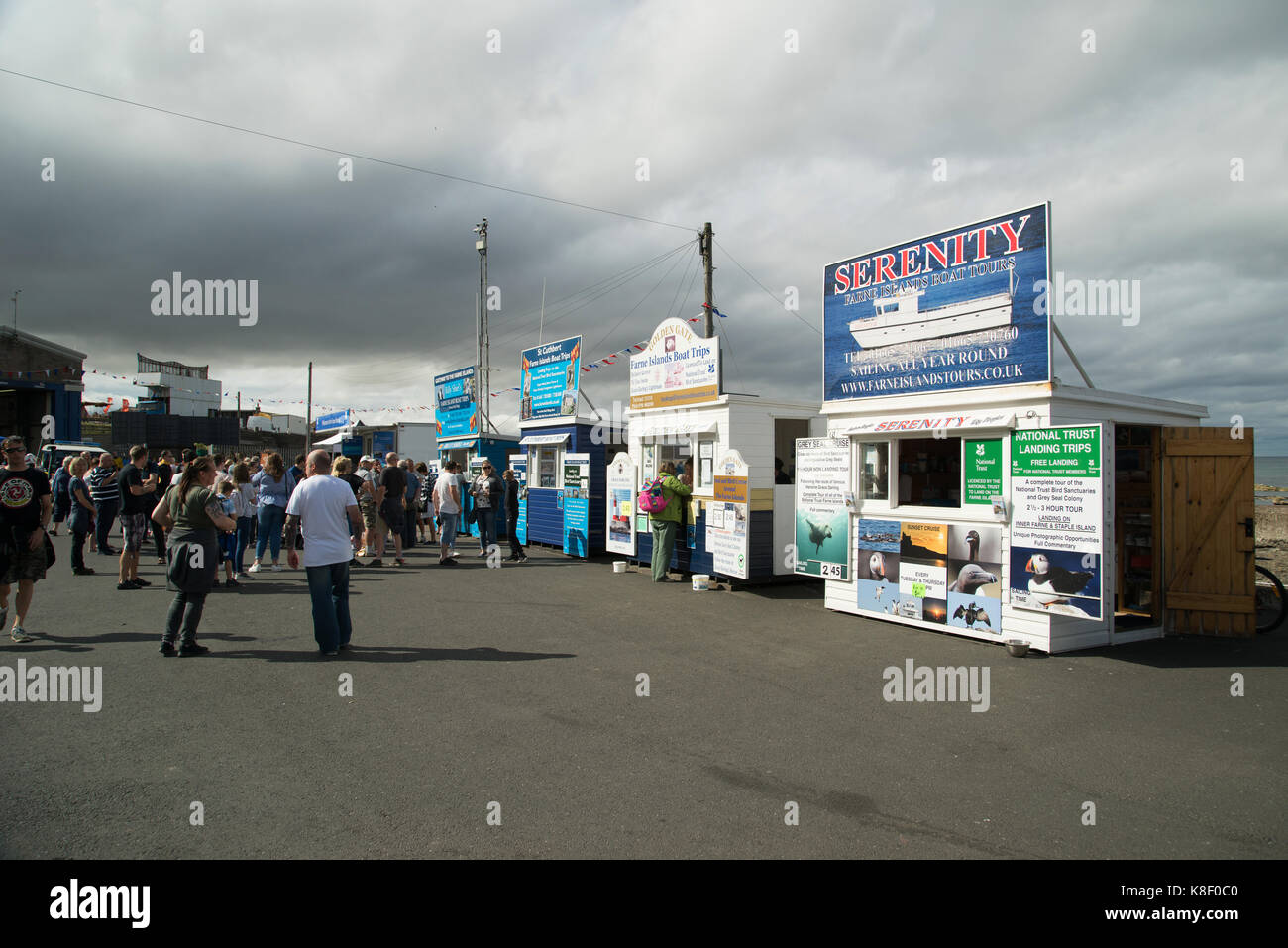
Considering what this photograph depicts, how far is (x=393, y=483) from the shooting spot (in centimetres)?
1305

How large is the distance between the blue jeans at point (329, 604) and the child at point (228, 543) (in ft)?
13.2

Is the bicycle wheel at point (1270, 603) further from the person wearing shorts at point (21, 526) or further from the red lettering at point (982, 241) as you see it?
the person wearing shorts at point (21, 526)

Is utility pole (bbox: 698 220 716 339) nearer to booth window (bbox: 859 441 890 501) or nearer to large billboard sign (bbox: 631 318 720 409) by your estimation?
large billboard sign (bbox: 631 318 720 409)

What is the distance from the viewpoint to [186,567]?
255 inches

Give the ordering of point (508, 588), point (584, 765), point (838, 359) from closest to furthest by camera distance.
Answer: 1. point (584, 765)
2. point (838, 359)
3. point (508, 588)

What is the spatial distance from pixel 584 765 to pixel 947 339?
6.30 metres

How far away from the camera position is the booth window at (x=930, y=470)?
32.3 feet

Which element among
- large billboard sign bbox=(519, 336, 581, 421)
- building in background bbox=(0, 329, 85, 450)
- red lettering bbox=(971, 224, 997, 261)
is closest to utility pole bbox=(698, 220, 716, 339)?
large billboard sign bbox=(519, 336, 581, 421)

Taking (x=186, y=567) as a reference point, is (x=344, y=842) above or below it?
below

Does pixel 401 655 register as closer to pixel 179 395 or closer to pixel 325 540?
pixel 325 540
